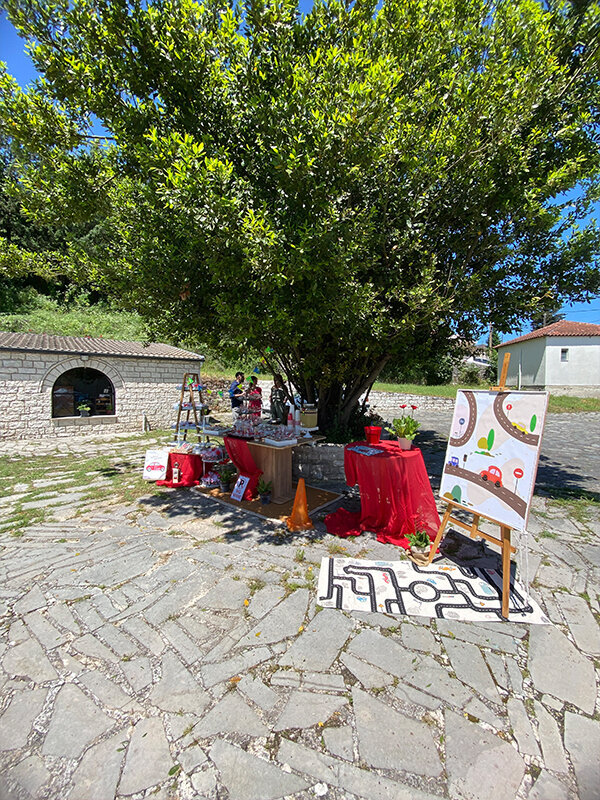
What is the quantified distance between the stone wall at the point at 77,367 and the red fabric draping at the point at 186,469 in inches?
296

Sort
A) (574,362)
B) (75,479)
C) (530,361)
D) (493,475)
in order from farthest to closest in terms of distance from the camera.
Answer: (530,361), (574,362), (75,479), (493,475)

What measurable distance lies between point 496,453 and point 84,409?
1320cm

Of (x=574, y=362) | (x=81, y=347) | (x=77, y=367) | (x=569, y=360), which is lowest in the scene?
(x=77, y=367)

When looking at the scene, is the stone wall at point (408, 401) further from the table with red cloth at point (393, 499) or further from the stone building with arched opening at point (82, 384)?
the table with red cloth at point (393, 499)

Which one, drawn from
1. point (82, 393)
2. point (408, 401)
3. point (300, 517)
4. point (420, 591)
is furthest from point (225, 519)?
point (408, 401)

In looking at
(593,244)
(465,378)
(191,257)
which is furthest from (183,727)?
(465,378)

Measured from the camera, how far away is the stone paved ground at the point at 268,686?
183cm

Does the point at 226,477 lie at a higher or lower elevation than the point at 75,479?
higher

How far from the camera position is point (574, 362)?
2398 cm

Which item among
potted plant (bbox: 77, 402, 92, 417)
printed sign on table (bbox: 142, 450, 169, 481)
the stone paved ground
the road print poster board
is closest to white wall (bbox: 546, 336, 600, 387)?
the stone paved ground

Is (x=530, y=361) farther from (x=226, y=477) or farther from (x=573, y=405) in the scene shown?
(x=226, y=477)

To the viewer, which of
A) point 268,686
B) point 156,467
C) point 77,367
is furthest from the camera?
point 77,367

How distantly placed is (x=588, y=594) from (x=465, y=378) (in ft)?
91.0

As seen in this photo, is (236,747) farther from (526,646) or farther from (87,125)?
(87,125)
